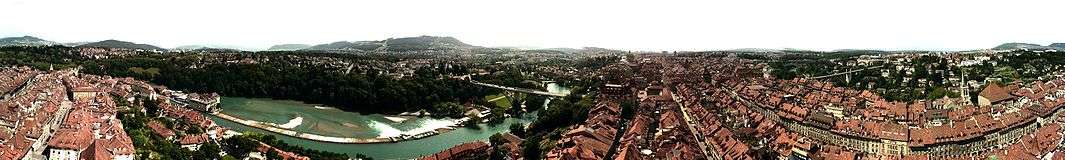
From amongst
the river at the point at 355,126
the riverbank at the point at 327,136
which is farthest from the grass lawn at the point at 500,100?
the riverbank at the point at 327,136

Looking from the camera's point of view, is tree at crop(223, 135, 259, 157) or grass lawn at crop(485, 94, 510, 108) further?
grass lawn at crop(485, 94, 510, 108)

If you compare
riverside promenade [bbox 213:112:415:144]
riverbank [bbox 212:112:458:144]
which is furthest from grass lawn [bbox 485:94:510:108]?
riverside promenade [bbox 213:112:415:144]

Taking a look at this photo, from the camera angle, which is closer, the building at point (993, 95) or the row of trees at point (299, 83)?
the building at point (993, 95)

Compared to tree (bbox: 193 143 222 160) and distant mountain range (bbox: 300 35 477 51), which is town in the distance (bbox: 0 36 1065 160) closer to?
tree (bbox: 193 143 222 160)

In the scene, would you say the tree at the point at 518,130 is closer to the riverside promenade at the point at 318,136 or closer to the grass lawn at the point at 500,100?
the riverside promenade at the point at 318,136

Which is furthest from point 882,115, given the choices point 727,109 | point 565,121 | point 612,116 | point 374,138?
point 374,138

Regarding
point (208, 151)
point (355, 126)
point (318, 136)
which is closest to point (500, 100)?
point (355, 126)
